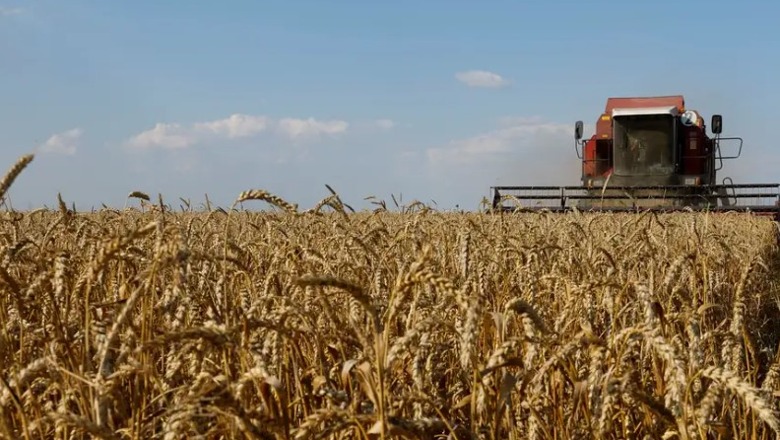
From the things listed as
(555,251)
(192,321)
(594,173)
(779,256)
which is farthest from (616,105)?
(192,321)

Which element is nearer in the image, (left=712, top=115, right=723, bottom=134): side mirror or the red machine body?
(left=712, top=115, right=723, bottom=134): side mirror

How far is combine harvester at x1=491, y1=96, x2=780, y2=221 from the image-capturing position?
16359 mm

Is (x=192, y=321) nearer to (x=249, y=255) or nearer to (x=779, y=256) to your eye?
(x=249, y=255)

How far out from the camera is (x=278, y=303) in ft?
8.89

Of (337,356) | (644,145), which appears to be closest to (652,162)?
(644,145)

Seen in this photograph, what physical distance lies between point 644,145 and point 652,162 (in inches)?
15.4

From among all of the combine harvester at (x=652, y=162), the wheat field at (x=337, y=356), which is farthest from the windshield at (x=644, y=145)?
the wheat field at (x=337, y=356)

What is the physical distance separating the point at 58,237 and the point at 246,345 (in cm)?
293

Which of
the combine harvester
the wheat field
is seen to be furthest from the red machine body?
the wheat field

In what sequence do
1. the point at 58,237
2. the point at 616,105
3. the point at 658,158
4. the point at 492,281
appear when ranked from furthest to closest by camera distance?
the point at 616,105 < the point at 658,158 < the point at 58,237 < the point at 492,281

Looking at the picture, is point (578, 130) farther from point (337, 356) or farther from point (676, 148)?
point (337, 356)

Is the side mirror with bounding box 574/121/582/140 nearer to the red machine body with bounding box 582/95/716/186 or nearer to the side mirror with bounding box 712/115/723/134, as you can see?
the red machine body with bounding box 582/95/716/186

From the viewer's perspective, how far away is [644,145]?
17.2m

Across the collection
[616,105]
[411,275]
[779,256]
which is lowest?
[779,256]
